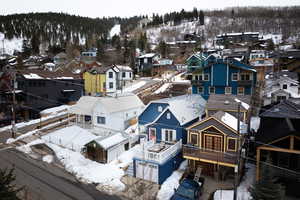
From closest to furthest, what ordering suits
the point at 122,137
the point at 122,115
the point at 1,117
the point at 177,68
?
1. the point at 122,137
2. the point at 122,115
3. the point at 1,117
4. the point at 177,68

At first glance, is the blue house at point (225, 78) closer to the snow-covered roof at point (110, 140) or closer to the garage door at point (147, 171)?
the snow-covered roof at point (110, 140)

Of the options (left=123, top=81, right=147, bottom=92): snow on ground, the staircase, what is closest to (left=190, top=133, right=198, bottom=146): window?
the staircase

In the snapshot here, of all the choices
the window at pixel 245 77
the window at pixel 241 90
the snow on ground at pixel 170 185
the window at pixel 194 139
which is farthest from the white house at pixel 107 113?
the window at pixel 245 77

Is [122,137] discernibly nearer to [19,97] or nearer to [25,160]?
[25,160]

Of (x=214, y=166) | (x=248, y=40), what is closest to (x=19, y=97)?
(x=214, y=166)

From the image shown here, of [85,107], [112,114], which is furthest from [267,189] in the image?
[85,107]

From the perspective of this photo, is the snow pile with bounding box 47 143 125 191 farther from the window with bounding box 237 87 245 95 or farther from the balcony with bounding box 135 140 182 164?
the window with bounding box 237 87 245 95
